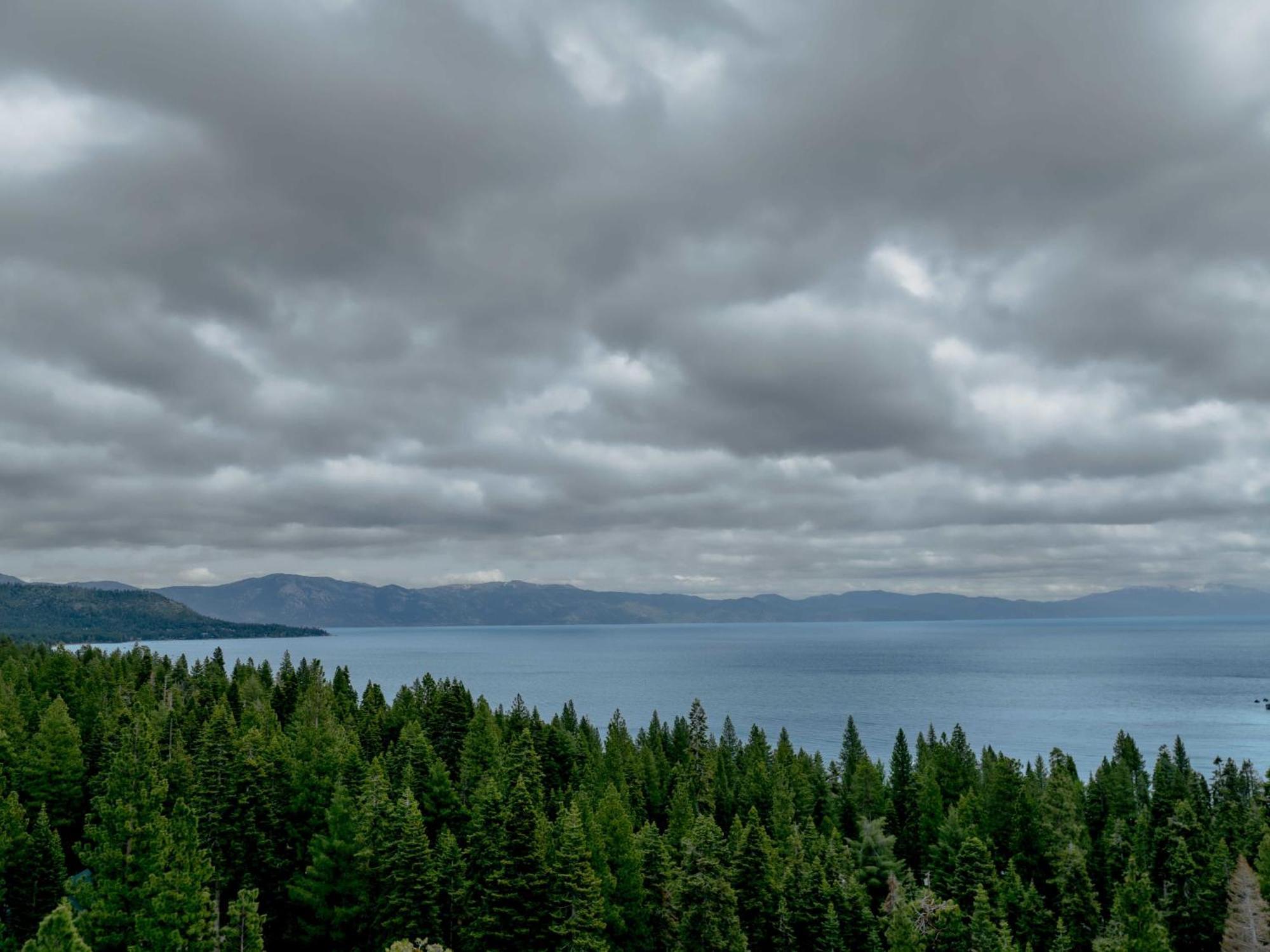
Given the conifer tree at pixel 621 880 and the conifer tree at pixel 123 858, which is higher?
the conifer tree at pixel 123 858

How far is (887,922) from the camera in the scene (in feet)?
171

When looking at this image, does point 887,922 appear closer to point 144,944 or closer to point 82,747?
point 144,944

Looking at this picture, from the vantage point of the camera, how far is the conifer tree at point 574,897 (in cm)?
4462

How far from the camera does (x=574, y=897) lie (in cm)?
4550

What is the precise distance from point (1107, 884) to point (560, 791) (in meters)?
51.5

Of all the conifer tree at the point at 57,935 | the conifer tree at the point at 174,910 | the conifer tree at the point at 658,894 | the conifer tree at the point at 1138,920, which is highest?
the conifer tree at the point at 57,935

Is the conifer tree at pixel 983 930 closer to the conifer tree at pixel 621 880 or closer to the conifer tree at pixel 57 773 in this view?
the conifer tree at pixel 621 880

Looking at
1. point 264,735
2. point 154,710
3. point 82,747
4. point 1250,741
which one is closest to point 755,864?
point 264,735

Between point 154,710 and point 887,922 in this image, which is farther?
point 154,710

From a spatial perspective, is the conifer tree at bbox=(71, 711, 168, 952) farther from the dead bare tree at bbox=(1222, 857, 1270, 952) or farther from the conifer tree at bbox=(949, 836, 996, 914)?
the dead bare tree at bbox=(1222, 857, 1270, 952)

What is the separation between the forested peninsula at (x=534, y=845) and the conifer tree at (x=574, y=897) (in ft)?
0.42

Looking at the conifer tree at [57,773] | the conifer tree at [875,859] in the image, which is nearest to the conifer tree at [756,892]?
the conifer tree at [875,859]

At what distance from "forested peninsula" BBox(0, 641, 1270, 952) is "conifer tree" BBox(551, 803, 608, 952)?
13 centimetres

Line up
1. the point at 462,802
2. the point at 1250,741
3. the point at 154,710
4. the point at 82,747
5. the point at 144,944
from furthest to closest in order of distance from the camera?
the point at 1250,741 → the point at 154,710 → the point at 82,747 → the point at 462,802 → the point at 144,944
